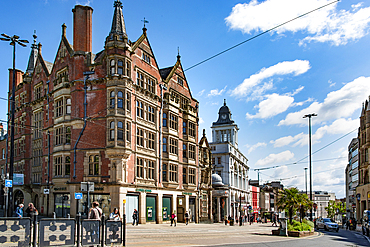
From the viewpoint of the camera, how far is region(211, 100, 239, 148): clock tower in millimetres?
85500

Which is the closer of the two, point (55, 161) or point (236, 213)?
point (55, 161)

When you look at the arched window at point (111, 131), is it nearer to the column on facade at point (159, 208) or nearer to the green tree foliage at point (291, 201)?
the column on facade at point (159, 208)

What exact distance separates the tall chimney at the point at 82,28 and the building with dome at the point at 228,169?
1386 inches

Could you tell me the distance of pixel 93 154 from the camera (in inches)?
1385

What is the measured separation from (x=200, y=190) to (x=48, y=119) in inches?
892

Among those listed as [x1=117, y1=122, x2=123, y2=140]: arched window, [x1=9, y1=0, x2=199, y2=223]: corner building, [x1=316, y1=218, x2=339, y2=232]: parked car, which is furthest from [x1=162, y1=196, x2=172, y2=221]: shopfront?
[x1=316, y1=218, x2=339, y2=232]: parked car

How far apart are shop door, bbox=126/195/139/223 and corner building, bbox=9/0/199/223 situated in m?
0.10

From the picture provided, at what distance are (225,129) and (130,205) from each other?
5299cm

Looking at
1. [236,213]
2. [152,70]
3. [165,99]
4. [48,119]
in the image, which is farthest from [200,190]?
[236,213]

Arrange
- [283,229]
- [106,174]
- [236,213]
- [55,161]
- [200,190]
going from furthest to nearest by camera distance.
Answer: [236,213], [200,190], [55,161], [106,174], [283,229]

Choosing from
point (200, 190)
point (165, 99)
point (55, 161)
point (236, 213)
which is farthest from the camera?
point (236, 213)

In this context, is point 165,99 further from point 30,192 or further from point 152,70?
point 30,192

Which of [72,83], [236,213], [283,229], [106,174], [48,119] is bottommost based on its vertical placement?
[236,213]

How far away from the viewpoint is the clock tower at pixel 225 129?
85.5 meters
